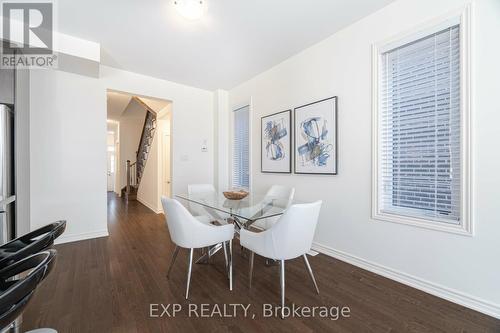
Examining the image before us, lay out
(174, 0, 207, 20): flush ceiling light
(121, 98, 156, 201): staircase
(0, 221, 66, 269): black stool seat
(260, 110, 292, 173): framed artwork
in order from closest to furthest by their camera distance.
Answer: (0, 221, 66, 269): black stool seat → (174, 0, 207, 20): flush ceiling light → (260, 110, 292, 173): framed artwork → (121, 98, 156, 201): staircase

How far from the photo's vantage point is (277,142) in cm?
342

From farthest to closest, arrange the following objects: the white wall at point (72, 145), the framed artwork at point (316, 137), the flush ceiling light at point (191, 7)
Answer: the white wall at point (72, 145), the framed artwork at point (316, 137), the flush ceiling light at point (191, 7)

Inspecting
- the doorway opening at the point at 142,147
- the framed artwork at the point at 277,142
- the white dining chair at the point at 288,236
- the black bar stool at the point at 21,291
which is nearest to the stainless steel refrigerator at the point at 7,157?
the doorway opening at the point at 142,147

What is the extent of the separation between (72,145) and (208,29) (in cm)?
259

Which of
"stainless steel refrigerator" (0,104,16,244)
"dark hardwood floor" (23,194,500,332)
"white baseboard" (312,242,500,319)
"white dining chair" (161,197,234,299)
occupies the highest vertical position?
"stainless steel refrigerator" (0,104,16,244)

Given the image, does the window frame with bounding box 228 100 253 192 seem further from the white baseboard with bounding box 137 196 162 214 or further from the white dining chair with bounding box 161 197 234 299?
the white dining chair with bounding box 161 197 234 299

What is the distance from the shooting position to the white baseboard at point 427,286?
161 centimetres

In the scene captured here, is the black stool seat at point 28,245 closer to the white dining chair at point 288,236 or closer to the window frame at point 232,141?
the white dining chair at point 288,236

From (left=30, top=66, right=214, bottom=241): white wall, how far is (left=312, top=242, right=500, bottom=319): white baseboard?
363 cm

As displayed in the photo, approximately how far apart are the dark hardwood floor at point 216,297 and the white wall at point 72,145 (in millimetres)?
678

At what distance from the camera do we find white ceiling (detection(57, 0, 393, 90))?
A: 2.14 metres

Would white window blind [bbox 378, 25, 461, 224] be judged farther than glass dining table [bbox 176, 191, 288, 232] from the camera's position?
No

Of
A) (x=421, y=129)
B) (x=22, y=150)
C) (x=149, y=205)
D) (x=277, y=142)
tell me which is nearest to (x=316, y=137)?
(x=277, y=142)

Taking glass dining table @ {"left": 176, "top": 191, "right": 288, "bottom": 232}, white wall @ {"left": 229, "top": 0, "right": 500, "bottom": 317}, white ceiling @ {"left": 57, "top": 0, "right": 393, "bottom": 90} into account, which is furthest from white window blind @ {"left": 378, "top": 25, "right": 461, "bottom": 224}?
glass dining table @ {"left": 176, "top": 191, "right": 288, "bottom": 232}
